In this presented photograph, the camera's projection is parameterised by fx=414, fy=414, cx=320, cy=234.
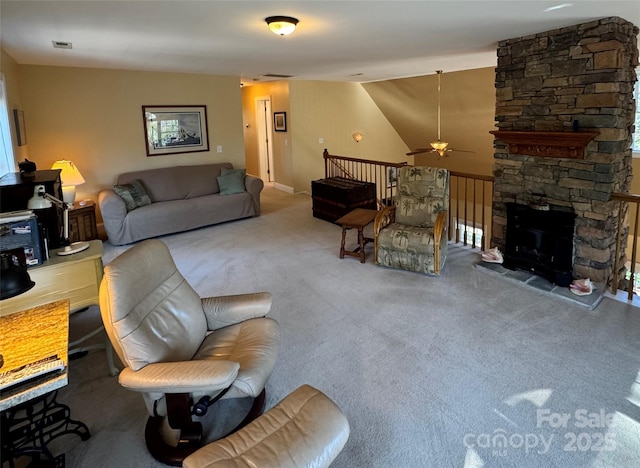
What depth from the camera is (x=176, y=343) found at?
91.6 inches

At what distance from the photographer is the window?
161 inches

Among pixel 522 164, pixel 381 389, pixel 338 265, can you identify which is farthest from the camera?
pixel 338 265

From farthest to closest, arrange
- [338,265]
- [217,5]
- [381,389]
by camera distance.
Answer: [338,265]
[217,5]
[381,389]

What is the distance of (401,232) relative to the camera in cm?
449

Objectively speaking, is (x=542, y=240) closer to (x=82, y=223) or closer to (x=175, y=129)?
(x=82, y=223)

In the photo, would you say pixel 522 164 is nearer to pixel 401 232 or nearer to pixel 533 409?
pixel 401 232

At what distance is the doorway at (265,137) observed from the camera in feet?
31.6

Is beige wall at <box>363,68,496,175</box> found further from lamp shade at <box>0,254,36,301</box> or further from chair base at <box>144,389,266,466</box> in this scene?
lamp shade at <box>0,254,36,301</box>

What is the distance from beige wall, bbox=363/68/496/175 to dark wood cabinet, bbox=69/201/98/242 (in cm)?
622

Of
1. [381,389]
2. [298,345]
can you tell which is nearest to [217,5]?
[298,345]

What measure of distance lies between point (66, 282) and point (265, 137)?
25.6 ft

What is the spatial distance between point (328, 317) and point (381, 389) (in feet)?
3.44

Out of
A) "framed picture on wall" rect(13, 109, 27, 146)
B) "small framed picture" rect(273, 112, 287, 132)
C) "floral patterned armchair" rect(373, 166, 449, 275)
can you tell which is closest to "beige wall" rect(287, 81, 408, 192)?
"small framed picture" rect(273, 112, 287, 132)

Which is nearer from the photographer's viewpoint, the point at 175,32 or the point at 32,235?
the point at 32,235
